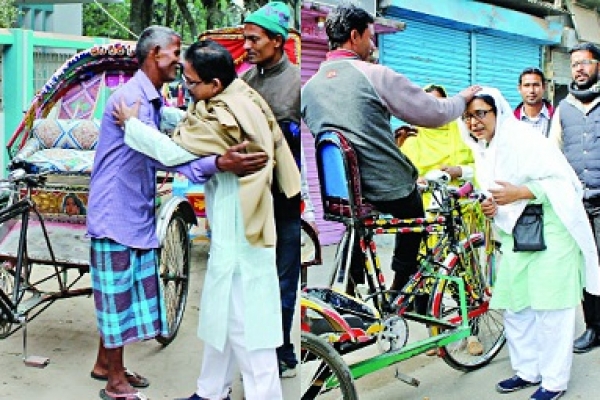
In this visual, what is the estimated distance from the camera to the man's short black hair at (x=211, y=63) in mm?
1414

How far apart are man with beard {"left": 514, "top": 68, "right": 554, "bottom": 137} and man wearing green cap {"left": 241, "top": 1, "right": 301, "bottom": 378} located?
1011 mm

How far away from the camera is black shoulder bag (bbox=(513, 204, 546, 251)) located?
2293mm

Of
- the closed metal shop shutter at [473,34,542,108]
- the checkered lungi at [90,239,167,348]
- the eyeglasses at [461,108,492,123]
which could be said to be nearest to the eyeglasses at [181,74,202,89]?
the checkered lungi at [90,239,167,348]

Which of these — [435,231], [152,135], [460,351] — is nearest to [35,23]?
[152,135]

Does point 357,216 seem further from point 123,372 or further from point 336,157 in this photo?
point 123,372

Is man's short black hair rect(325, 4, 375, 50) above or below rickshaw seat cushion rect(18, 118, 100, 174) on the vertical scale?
above

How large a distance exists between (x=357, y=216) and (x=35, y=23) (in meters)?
0.85

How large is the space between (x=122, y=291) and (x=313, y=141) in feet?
Answer: 1.72

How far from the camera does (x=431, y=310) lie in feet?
7.60

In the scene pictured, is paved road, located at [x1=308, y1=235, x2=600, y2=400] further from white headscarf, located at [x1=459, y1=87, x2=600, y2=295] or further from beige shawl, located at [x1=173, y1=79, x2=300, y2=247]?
beige shawl, located at [x1=173, y1=79, x2=300, y2=247]

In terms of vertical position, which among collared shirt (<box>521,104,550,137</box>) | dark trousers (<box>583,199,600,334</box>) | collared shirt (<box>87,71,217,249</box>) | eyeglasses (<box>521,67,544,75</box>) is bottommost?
dark trousers (<box>583,199,600,334</box>)

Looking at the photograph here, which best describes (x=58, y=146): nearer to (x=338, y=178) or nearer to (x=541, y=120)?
(x=338, y=178)

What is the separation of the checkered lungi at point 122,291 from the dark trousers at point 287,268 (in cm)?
26

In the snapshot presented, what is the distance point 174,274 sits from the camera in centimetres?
→ 163
